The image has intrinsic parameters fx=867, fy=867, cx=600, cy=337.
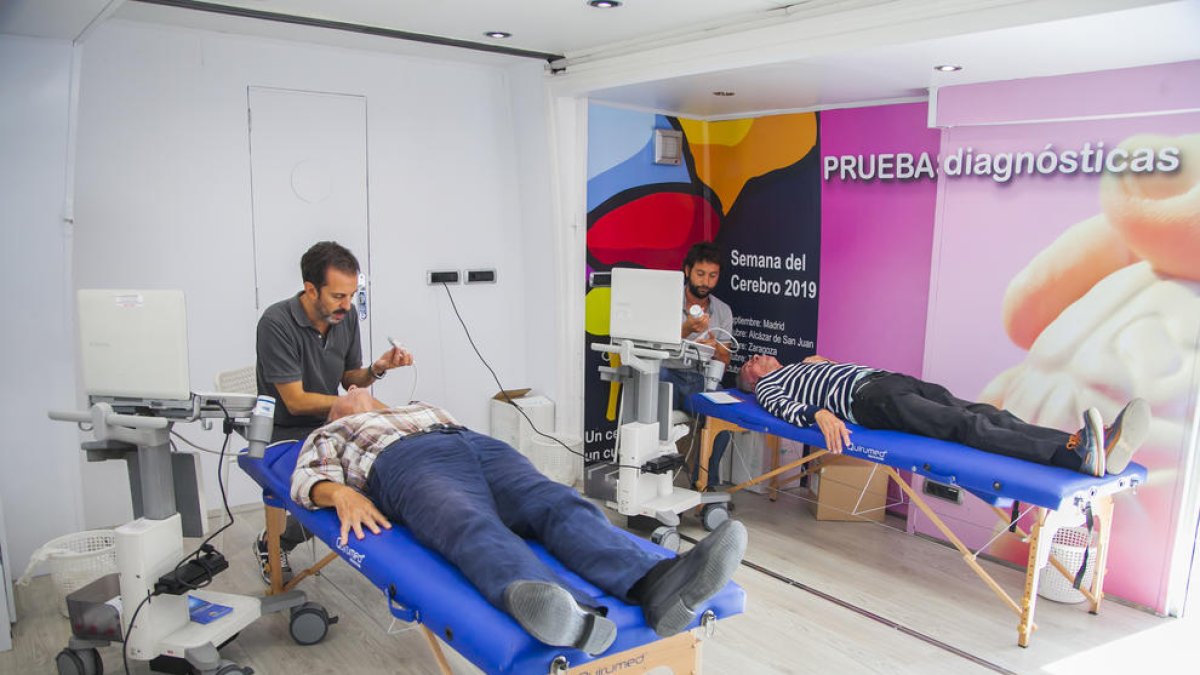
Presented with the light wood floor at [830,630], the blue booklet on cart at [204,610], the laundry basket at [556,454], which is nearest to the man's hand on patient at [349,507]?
the blue booklet on cart at [204,610]

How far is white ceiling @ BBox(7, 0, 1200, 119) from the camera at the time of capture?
103 inches

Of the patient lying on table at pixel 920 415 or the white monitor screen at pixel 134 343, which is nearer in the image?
the white monitor screen at pixel 134 343

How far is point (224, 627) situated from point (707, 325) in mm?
2612

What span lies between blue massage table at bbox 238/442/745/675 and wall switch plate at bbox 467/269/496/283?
7.22 feet

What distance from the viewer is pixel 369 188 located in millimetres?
4246

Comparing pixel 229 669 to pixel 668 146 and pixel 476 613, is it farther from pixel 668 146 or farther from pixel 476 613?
pixel 668 146

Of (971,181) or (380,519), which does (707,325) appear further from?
(380,519)

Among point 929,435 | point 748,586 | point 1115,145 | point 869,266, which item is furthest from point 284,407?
point 1115,145

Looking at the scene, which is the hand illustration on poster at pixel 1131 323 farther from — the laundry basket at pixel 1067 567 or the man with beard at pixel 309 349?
the man with beard at pixel 309 349

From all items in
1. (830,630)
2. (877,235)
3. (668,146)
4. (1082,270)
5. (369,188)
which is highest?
(668,146)

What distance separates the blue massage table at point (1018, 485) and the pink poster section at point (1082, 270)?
23 centimetres

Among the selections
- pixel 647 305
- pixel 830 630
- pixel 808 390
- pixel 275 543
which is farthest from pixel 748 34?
pixel 275 543

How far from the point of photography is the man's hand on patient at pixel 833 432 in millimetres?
3441

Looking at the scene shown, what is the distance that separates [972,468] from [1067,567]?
71cm
